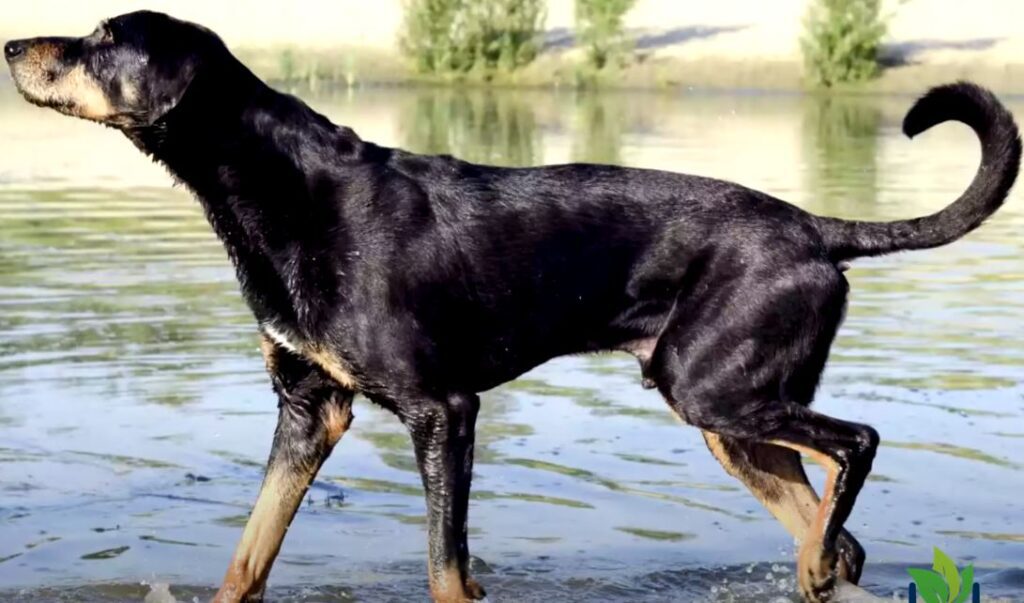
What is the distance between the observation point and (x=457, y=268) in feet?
20.5

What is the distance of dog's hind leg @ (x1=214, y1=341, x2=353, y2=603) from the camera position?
6391 mm

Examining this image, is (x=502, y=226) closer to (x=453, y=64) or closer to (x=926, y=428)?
(x=926, y=428)

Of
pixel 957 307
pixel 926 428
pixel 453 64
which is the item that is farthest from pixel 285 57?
pixel 926 428

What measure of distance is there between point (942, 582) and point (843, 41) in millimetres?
29782

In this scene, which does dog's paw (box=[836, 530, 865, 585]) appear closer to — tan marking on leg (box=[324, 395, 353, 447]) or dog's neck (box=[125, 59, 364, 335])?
tan marking on leg (box=[324, 395, 353, 447])

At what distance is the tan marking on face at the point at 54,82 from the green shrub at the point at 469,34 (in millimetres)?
30641

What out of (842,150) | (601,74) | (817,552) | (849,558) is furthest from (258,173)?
(601,74)

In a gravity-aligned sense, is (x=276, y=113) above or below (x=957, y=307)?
above

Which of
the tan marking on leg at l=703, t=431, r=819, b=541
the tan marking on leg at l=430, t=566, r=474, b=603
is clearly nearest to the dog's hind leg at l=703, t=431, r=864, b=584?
the tan marking on leg at l=703, t=431, r=819, b=541

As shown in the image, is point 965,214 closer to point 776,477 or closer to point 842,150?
point 776,477

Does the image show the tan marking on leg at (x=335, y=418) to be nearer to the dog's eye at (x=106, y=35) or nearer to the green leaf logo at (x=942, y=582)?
the dog's eye at (x=106, y=35)

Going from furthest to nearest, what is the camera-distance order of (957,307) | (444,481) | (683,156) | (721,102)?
(721,102) < (683,156) < (957,307) < (444,481)

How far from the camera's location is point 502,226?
251 inches

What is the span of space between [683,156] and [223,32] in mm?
20296
